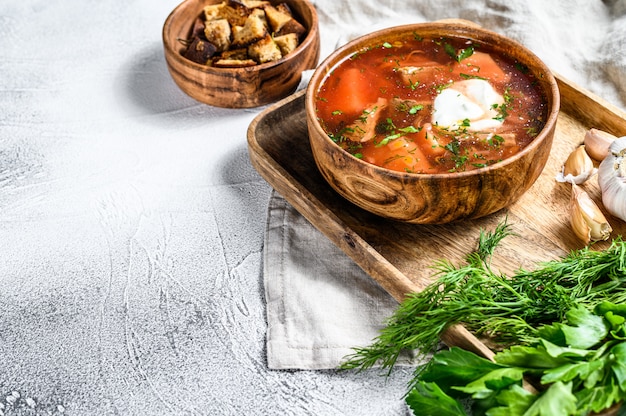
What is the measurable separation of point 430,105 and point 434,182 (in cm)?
37

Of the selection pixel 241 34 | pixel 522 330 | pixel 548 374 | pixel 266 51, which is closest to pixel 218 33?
pixel 241 34

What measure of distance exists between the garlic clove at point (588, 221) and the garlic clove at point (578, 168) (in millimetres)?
120

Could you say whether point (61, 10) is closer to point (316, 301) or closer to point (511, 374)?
point (316, 301)

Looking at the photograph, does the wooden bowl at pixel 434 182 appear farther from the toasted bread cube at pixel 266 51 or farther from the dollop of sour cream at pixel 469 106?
the toasted bread cube at pixel 266 51

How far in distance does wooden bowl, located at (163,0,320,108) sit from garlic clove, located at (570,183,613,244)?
1154mm

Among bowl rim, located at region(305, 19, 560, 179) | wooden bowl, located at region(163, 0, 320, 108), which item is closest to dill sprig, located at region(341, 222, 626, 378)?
bowl rim, located at region(305, 19, 560, 179)

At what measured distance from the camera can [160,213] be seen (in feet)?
8.09

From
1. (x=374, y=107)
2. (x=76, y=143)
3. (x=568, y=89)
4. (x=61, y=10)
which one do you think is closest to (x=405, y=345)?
(x=374, y=107)

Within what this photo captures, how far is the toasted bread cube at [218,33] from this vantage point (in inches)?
111

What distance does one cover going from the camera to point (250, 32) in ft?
9.25

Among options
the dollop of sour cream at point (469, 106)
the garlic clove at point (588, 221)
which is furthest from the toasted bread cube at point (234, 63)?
the garlic clove at point (588, 221)

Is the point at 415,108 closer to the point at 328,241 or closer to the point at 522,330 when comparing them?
the point at 328,241

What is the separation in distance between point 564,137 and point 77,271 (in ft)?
5.28

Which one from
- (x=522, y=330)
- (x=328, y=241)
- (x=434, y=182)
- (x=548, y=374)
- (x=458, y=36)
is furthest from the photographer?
(x=458, y=36)
